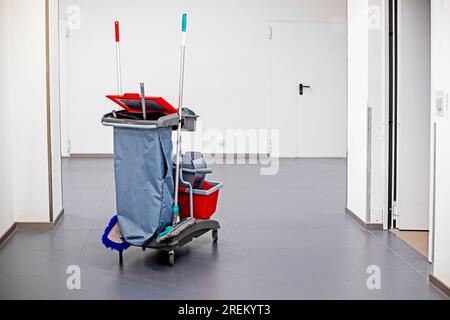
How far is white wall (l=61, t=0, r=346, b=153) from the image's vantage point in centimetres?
999

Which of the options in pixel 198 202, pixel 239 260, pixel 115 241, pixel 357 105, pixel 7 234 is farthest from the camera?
pixel 357 105

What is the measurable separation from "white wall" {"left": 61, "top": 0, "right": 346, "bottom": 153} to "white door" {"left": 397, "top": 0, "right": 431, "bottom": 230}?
4.99m

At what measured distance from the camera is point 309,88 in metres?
10.4

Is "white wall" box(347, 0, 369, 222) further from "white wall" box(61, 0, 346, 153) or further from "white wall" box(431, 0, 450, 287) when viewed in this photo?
"white wall" box(61, 0, 346, 153)

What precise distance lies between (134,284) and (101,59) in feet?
21.3

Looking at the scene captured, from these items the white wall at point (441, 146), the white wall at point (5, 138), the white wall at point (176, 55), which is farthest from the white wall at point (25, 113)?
the white wall at point (176, 55)

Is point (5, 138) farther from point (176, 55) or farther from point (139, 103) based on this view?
point (176, 55)

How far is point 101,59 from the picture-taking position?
10.1m

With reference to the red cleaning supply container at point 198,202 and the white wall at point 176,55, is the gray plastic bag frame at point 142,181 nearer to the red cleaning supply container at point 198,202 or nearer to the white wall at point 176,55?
the red cleaning supply container at point 198,202

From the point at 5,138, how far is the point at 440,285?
3172mm

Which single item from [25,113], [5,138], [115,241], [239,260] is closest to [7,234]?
[5,138]

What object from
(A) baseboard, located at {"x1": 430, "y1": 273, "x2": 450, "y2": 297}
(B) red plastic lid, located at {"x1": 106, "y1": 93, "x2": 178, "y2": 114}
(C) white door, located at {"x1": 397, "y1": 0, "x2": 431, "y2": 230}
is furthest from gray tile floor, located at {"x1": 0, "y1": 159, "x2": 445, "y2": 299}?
(B) red plastic lid, located at {"x1": 106, "y1": 93, "x2": 178, "y2": 114}
